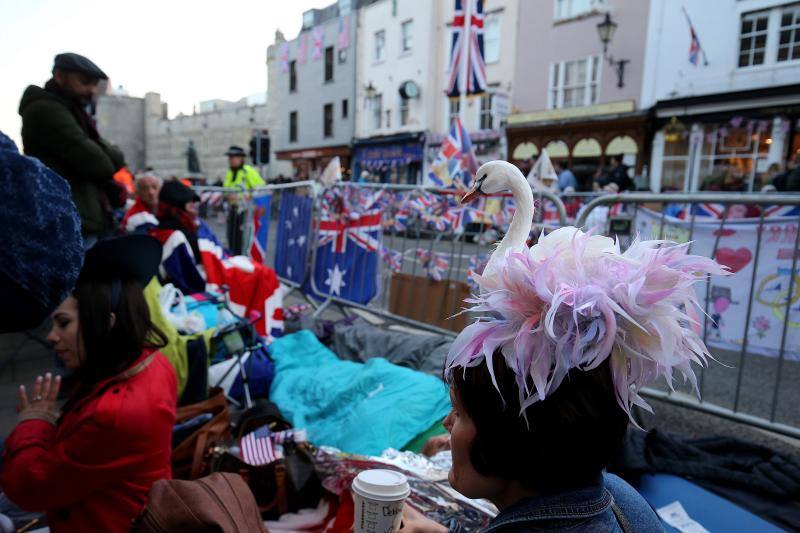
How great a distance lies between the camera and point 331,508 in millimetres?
2389

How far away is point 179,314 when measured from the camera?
363 cm

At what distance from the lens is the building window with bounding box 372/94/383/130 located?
24.7 m

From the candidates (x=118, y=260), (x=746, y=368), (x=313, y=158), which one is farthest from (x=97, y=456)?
(x=313, y=158)

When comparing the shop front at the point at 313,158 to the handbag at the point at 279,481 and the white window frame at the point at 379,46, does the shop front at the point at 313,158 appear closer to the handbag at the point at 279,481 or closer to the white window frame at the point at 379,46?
the white window frame at the point at 379,46

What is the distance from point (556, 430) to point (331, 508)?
1.78m

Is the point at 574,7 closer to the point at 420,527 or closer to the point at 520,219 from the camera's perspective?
the point at 520,219

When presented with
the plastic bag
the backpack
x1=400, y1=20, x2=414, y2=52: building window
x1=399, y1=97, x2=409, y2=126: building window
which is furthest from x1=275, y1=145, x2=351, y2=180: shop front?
the backpack

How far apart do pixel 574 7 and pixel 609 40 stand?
2520mm

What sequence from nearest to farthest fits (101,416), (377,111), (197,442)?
(101,416) → (197,442) → (377,111)

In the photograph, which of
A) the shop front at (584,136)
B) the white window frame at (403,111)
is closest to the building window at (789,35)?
the shop front at (584,136)

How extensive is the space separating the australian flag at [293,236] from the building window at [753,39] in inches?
549

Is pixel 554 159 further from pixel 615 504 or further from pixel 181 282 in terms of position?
pixel 615 504

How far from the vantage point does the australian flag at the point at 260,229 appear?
658cm

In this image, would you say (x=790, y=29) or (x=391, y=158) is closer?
(x=790, y=29)
